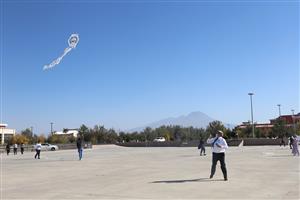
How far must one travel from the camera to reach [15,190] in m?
12.5

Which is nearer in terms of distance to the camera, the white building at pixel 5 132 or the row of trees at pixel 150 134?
→ the row of trees at pixel 150 134

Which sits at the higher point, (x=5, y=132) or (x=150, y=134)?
(x=5, y=132)

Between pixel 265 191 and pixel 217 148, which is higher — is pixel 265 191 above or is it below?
below

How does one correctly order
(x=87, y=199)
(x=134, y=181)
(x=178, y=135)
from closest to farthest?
(x=87, y=199)
(x=134, y=181)
(x=178, y=135)

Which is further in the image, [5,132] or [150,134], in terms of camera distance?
[150,134]

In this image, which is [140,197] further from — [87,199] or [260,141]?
[260,141]

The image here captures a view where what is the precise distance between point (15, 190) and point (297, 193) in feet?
25.4

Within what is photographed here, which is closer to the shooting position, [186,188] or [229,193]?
[229,193]

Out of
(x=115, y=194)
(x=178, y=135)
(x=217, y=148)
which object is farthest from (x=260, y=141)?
(x=178, y=135)

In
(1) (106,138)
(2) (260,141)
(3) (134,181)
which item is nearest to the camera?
(3) (134,181)

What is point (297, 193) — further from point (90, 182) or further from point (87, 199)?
point (90, 182)

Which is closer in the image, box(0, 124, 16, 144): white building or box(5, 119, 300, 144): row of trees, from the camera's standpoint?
box(5, 119, 300, 144): row of trees

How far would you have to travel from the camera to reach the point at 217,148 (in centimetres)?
1443

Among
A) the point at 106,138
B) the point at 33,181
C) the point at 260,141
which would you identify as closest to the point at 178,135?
the point at 106,138
